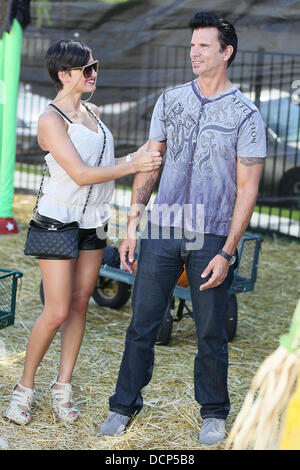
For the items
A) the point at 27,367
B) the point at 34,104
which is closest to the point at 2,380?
the point at 27,367

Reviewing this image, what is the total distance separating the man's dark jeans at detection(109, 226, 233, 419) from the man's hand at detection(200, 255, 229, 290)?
0.19 ft

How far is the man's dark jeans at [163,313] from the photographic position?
11.5 ft

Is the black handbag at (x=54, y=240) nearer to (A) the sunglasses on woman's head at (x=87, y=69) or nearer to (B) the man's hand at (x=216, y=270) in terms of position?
(A) the sunglasses on woman's head at (x=87, y=69)

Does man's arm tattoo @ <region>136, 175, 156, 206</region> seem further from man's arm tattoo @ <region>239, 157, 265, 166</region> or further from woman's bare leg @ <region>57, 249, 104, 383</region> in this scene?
man's arm tattoo @ <region>239, 157, 265, 166</region>

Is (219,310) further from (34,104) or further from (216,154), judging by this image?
(34,104)

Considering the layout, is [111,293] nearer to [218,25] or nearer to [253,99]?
[218,25]

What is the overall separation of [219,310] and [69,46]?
1.49m

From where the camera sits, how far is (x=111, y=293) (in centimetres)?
628

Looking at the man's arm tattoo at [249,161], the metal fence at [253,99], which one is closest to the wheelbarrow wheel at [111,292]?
the man's arm tattoo at [249,161]

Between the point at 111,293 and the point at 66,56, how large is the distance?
304 cm

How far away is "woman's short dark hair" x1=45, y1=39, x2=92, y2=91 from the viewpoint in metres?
3.57

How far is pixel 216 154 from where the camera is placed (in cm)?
338

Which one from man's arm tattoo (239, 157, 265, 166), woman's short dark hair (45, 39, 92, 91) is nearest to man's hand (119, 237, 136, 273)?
man's arm tattoo (239, 157, 265, 166)

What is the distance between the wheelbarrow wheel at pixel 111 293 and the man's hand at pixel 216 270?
2737 millimetres
